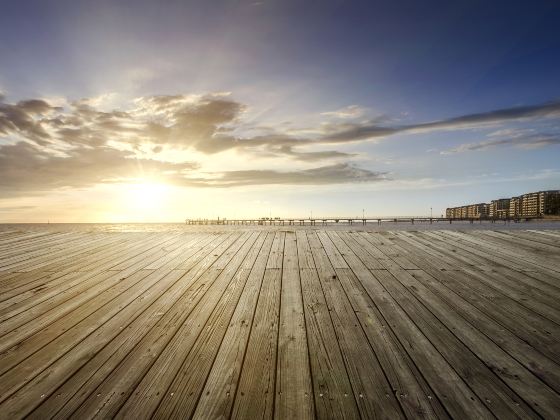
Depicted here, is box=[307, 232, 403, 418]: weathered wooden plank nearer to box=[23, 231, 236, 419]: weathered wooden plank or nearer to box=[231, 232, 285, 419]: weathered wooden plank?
box=[231, 232, 285, 419]: weathered wooden plank

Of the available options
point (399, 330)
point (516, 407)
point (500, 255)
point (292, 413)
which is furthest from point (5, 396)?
point (500, 255)

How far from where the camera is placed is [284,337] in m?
2.97

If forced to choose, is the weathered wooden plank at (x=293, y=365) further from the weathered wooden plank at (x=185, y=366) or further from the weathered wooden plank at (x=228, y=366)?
the weathered wooden plank at (x=185, y=366)

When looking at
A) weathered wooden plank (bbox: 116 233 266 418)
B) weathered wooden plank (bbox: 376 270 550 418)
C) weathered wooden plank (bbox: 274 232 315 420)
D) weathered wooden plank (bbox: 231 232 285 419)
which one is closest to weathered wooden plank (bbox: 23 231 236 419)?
weathered wooden plank (bbox: 116 233 266 418)

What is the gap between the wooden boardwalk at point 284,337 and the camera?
6.84 feet

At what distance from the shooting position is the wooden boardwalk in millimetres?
2086

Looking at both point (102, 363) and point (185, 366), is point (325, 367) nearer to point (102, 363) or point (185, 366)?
point (185, 366)

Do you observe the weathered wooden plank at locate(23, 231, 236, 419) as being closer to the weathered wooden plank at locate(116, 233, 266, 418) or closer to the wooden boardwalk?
the wooden boardwalk

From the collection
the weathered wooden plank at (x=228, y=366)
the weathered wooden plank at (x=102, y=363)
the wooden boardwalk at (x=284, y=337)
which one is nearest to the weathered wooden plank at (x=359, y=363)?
the wooden boardwalk at (x=284, y=337)

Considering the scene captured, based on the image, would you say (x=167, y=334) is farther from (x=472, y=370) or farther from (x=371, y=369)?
(x=472, y=370)

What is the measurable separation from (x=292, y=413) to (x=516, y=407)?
136 centimetres

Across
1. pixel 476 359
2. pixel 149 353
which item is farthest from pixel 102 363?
pixel 476 359

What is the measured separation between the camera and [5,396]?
2182 mm

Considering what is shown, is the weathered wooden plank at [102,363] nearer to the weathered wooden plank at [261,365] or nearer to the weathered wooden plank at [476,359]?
the weathered wooden plank at [261,365]
